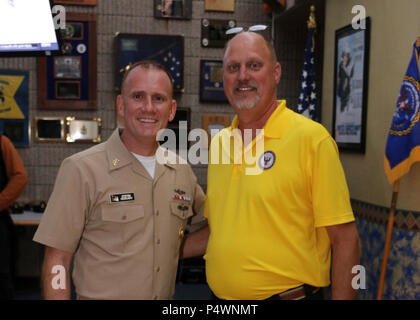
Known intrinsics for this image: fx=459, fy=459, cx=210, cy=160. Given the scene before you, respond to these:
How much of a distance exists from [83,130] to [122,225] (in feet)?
11.0

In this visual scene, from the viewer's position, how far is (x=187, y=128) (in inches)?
194

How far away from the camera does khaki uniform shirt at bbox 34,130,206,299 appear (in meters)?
1.69

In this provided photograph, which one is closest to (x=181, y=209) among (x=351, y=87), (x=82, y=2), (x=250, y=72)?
(x=250, y=72)

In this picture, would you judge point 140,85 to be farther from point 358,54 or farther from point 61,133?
point 61,133

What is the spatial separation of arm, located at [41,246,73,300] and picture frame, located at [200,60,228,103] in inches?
136

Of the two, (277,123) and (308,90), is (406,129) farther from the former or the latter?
(308,90)

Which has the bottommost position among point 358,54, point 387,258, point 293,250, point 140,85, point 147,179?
point 387,258

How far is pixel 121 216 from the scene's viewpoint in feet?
5.64

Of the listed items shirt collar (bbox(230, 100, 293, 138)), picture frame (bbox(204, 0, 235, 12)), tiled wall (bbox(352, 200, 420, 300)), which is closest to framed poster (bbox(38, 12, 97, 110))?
picture frame (bbox(204, 0, 235, 12))

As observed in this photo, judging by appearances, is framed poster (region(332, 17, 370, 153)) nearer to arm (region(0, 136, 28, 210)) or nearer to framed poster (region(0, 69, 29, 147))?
arm (region(0, 136, 28, 210))

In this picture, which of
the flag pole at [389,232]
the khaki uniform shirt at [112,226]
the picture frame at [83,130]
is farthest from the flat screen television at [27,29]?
the flag pole at [389,232]
